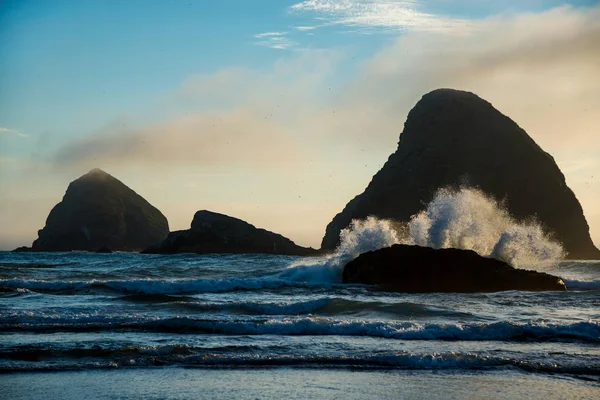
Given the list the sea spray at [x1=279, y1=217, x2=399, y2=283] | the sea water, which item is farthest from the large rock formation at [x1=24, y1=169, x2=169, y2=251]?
the sea water

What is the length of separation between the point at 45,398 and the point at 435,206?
32.3m

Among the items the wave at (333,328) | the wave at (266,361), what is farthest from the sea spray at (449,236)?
the wave at (266,361)

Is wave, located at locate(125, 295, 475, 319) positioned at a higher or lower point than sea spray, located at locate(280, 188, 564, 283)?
lower

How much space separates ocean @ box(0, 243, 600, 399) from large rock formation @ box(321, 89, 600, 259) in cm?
8491

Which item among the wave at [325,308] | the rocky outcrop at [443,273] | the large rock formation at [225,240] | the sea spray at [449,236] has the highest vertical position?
the large rock formation at [225,240]

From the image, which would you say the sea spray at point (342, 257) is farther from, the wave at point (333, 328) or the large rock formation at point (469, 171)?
the large rock formation at point (469, 171)

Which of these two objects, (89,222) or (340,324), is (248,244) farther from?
(340,324)

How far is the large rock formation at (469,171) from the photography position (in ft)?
339

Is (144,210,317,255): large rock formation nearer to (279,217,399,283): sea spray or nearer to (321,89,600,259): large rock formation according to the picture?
(321,89,600,259): large rock formation

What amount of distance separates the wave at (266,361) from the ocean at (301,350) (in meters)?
0.03

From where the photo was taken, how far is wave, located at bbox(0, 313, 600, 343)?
14.5 m

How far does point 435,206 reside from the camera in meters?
39.7

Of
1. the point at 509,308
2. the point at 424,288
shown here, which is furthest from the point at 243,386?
the point at 424,288

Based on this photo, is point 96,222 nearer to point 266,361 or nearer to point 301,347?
point 301,347
